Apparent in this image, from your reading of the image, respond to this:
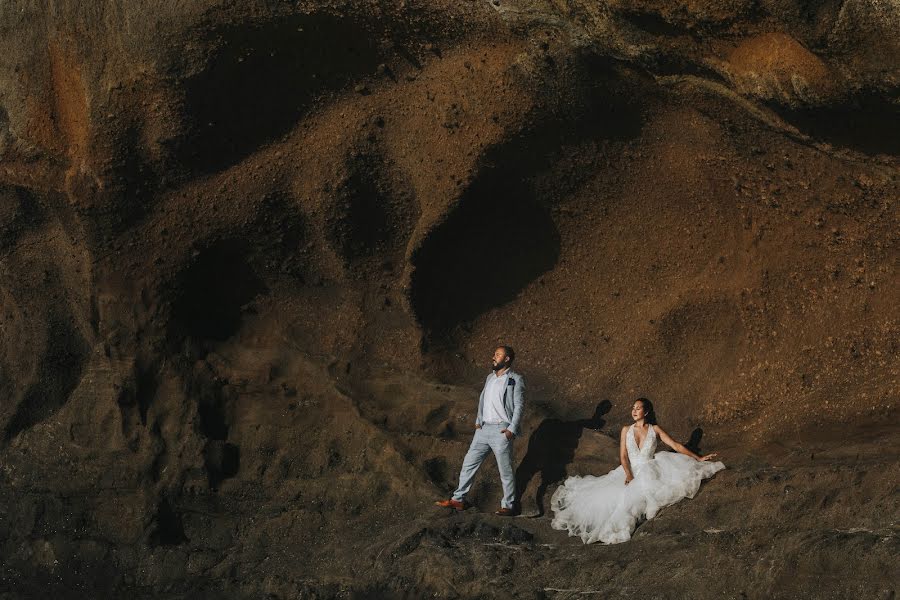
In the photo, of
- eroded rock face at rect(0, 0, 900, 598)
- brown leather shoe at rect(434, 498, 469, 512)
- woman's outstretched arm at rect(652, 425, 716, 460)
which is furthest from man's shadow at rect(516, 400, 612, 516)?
woman's outstretched arm at rect(652, 425, 716, 460)

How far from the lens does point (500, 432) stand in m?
7.72

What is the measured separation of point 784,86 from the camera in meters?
6.95

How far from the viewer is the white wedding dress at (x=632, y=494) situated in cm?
713

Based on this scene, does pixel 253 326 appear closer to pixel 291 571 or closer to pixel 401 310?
pixel 401 310

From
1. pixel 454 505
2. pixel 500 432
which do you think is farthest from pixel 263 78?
pixel 454 505

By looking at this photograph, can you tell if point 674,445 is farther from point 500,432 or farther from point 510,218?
point 510,218

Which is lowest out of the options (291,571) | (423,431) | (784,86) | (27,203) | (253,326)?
(291,571)

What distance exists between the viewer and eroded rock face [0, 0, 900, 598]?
23.8 ft

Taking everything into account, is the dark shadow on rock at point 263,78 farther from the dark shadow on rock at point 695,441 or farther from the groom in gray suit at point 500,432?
the dark shadow on rock at point 695,441

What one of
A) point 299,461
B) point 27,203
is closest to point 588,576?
point 299,461

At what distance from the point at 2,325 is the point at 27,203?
1.21 metres

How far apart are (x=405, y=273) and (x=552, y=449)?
1801 millimetres

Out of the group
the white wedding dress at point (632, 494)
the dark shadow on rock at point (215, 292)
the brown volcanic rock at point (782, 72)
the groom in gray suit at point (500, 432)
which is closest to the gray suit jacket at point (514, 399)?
the groom in gray suit at point (500, 432)

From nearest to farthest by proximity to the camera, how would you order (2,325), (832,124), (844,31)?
(844,31) < (832,124) < (2,325)
